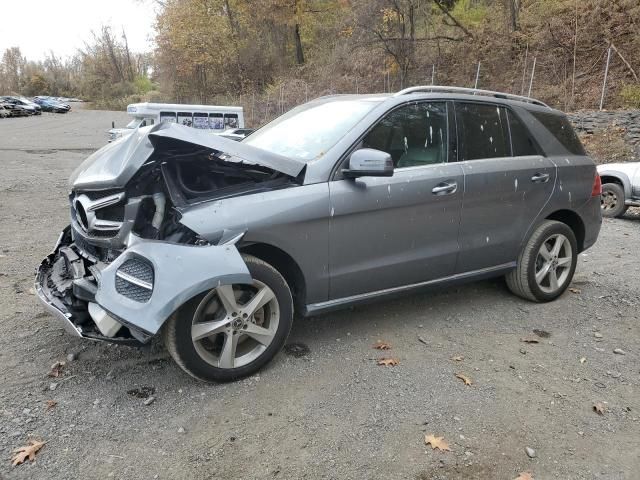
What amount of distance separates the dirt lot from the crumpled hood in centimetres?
116

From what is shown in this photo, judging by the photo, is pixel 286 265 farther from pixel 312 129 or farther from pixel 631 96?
pixel 631 96

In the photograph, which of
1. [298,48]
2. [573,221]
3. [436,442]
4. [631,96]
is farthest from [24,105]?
[436,442]

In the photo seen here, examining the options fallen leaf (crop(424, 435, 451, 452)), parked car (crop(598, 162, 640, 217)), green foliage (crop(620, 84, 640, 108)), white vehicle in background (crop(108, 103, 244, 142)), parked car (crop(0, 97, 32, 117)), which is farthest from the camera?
parked car (crop(0, 97, 32, 117))

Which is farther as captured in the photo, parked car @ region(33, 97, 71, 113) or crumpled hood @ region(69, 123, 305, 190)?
parked car @ region(33, 97, 71, 113)

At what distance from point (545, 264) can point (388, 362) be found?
1.96 m

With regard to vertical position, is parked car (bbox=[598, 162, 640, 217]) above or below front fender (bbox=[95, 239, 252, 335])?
below

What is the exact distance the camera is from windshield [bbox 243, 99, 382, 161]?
3.63 m

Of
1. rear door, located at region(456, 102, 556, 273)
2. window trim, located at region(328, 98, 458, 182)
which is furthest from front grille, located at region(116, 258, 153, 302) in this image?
rear door, located at region(456, 102, 556, 273)

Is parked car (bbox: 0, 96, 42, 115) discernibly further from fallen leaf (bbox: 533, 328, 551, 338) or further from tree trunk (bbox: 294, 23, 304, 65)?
fallen leaf (bbox: 533, 328, 551, 338)

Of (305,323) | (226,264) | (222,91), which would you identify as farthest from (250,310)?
(222,91)

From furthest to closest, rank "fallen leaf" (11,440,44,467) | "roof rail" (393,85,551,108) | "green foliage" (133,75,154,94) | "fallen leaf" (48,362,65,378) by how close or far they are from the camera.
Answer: "green foliage" (133,75,154,94)
"roof rail" (393,85,551,108)
"fallen leaf" (48,362,65,378)
"fallen leaf" (11,440,44,467)

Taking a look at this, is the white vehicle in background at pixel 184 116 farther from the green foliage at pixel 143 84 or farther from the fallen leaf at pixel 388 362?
the green foliage at pixel 143 84

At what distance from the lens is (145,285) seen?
9.18 feet

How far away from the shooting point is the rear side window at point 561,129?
459 cm
